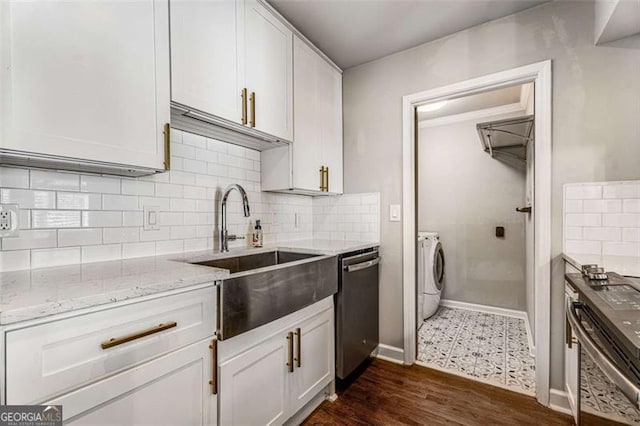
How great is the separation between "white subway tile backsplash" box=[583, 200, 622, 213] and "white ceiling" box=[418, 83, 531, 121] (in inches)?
64.6

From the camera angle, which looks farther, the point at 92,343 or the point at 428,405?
the point at 428,405

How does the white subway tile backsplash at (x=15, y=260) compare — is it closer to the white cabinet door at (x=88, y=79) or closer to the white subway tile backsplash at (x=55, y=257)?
the white subway tile backsplash at (x=55, y=257)

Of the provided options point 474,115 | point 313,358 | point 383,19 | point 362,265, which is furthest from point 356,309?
point 474,115

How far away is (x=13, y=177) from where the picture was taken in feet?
3.62

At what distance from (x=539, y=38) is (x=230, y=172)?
214 centimetres

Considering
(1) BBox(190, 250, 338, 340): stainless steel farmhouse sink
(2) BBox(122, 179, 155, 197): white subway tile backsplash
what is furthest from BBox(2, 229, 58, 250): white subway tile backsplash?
(1) BBox(190, 250, 338, 340): stainless steel farmhouse sink

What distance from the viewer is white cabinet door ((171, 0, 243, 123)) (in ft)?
4.30

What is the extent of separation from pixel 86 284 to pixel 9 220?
528 millimetres

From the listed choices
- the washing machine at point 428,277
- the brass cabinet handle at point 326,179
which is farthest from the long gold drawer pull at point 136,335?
the washing machine at point 428,277

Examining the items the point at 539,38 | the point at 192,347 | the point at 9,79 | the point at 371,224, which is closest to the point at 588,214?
the point at 539,38

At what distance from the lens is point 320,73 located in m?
2.28

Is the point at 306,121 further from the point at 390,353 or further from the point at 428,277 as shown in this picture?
the point at 428,277

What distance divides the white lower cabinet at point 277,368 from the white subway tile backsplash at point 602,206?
160 cm

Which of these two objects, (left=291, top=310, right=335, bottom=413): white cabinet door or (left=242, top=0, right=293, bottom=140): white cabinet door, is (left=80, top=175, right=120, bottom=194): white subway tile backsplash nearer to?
(left=242, top=0, right=293, bottom=140): white cabinet door
